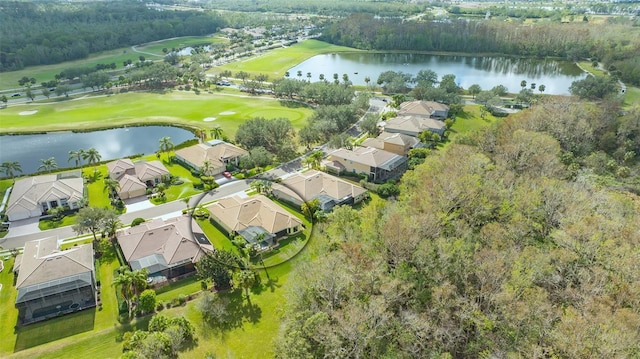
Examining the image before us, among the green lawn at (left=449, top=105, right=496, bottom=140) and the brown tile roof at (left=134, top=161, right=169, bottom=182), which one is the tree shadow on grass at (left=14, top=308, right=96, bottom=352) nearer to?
the brown tile roof at (left=134, top=161, right=169, bottom=182)

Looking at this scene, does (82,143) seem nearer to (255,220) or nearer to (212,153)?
(212,153)

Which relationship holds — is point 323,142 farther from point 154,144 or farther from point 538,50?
point 538,50

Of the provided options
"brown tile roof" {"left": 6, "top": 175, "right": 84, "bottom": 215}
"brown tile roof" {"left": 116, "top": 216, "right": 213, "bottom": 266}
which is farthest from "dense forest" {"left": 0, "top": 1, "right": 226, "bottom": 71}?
"brown tile roof" {"left": 116, "top": 216, "right": 213, "bottom": 266}

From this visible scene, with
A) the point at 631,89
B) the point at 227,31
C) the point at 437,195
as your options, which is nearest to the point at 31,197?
the point at 437,195

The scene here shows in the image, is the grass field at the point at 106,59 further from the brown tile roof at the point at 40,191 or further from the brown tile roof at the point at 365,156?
the brown tile roof at the point at 365,156

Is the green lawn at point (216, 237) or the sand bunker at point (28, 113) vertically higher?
the sand bunker at point (28, 113)

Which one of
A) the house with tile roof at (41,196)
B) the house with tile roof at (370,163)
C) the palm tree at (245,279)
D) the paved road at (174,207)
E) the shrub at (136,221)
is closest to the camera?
the palm tree at (245,279)

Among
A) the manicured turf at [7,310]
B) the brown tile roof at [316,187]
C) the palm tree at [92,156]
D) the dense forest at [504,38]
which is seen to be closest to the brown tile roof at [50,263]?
the manicured turf at [7,310]
